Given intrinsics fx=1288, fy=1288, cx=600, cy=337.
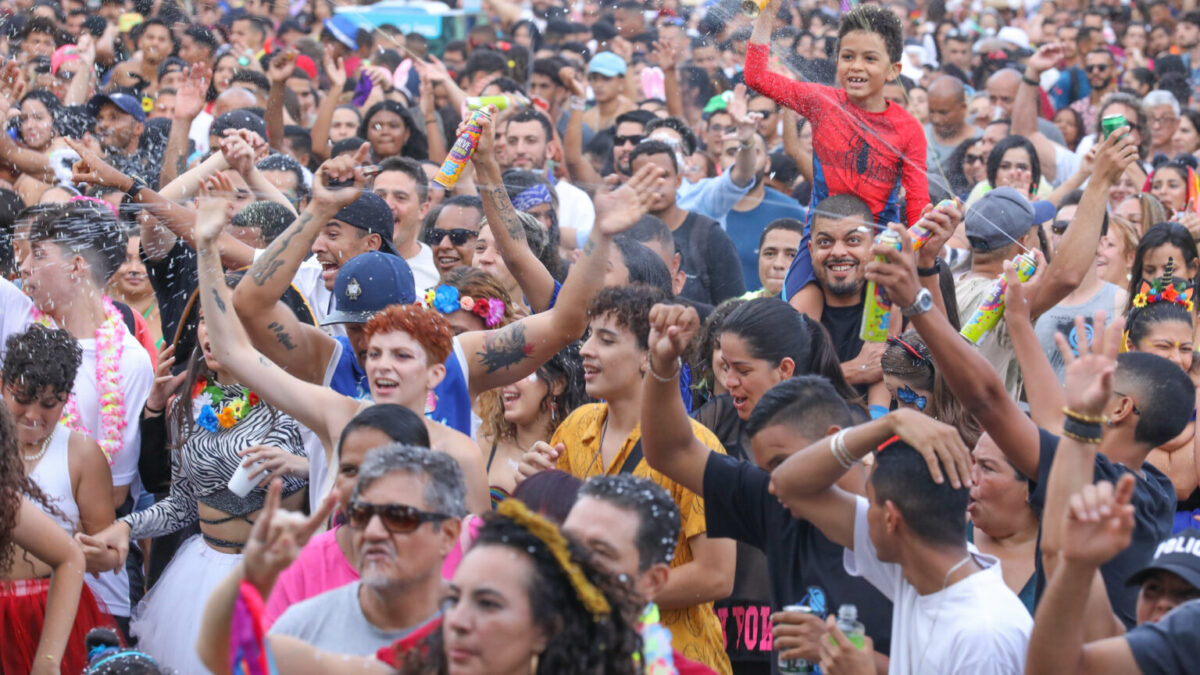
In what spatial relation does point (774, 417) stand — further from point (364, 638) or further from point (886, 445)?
point (364, 638)

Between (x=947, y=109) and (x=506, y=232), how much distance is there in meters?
5.97

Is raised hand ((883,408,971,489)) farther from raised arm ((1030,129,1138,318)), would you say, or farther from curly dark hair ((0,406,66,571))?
curly dark hair ((0,406,66,571))

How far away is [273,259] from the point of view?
4422 mm

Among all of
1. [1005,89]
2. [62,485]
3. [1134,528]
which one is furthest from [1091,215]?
[1005,89]

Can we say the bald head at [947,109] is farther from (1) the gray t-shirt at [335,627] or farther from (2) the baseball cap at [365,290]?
(1) the gray t-shirt at [335,627]

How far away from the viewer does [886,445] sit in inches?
129

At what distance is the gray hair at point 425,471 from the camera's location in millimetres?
3240

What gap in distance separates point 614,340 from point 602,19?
16.1ft

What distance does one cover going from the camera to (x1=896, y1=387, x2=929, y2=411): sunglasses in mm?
4969

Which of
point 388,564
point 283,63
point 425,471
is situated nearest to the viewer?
point 388,564

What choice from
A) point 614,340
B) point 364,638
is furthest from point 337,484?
point 614,340

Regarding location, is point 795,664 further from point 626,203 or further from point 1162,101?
point 1162,101

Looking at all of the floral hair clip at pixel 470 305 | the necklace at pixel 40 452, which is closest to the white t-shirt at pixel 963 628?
the floral hair clip at pixel 470 305

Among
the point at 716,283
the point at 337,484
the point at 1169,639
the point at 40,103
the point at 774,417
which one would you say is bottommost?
the point at 40,103
